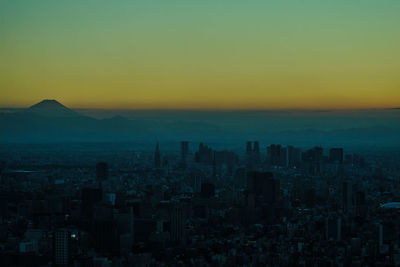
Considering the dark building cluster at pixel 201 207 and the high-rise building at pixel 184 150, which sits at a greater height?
the high-rise building at pixel 184 150

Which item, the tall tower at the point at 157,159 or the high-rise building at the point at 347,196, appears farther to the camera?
the tall tower at the point at 157,159

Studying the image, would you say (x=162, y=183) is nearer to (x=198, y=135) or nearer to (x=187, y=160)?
(x=187, y=160)

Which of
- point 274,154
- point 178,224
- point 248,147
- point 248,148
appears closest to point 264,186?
point 178,224

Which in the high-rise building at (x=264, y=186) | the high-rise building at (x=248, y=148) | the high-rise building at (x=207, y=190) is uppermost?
the high-rise building at (x=248, y=148)

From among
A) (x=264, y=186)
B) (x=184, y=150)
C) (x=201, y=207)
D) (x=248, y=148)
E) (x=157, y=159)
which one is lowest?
(x=201, y=207)

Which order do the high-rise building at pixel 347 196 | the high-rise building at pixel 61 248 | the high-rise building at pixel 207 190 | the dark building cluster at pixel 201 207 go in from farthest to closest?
the high-rise building at pixel 207 190
the high-rise building at pixel 347 196
the dark building cluster at pixel 201 207
the high-rise building at pixel 61 248

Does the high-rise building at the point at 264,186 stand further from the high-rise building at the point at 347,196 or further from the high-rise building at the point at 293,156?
the high-rise building at the point at 293,156

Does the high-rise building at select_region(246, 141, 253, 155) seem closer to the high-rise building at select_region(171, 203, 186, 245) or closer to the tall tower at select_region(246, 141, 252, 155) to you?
the tall tower at select_region(246, 141, 252, 155)

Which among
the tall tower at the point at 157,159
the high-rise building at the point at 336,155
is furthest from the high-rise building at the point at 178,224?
the high-rise building at the point at 336,155

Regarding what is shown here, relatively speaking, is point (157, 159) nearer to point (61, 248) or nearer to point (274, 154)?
point (274, 154)
